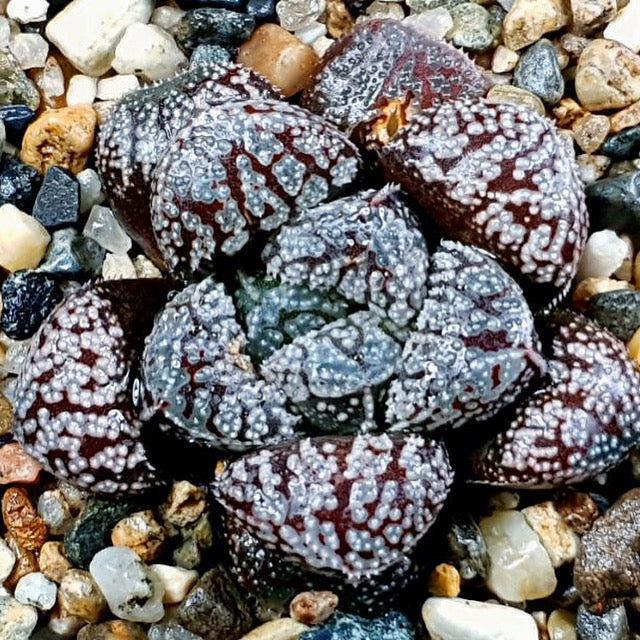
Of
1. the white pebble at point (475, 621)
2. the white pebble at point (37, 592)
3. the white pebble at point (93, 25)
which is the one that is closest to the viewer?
the white pebble at point (475, 621)

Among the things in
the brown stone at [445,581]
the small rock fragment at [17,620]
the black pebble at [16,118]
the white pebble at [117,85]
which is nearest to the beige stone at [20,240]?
the black pebble at [16,118]

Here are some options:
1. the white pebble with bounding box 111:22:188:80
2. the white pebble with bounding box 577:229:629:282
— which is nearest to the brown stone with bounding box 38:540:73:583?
the white pebble with bounding box 111:22:188:80

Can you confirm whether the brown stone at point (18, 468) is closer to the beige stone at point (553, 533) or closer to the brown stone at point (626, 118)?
the beige stone at point (553, 533)

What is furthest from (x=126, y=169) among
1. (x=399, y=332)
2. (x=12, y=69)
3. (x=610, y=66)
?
(x=610, y=66)

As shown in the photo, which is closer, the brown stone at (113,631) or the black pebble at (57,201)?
the brown stone at (113,631)

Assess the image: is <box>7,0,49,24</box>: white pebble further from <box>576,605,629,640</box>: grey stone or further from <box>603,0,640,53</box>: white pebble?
<box>576,605,629,640</box>: grey stone

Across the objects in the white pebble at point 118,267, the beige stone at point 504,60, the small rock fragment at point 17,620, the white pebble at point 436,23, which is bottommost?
the small rock fragment at point 17,620

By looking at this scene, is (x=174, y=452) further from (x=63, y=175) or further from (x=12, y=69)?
(x=12, y=69)
